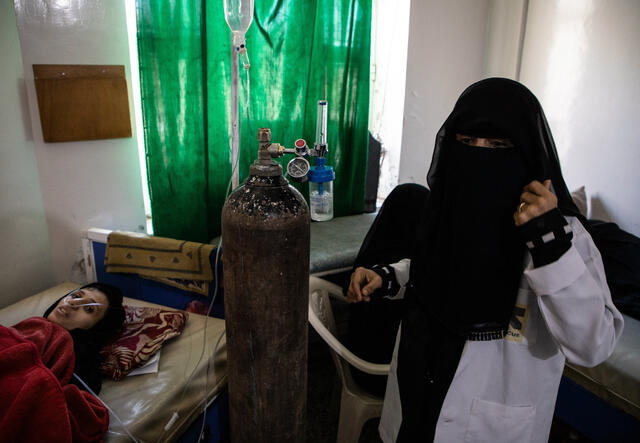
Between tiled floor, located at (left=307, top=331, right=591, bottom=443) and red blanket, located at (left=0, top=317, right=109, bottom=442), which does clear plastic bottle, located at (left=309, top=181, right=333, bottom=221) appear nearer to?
tiled floor, located at (left=307, top=331, right=591, bottom=443)

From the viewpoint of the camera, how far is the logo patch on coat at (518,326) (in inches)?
37.6

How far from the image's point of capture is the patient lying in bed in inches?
38.5

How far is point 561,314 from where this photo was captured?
81cm

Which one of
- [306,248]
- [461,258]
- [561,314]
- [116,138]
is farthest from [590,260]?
[116,138]

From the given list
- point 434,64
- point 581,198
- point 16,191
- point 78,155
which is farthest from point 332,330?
point 434,64

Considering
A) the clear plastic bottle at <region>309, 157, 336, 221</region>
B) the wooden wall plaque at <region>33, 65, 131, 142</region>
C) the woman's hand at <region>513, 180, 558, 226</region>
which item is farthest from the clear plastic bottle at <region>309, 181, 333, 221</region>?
the woman's hand at <region>513, 180, 558, 226</region>

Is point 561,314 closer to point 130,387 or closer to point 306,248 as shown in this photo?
point 306,248

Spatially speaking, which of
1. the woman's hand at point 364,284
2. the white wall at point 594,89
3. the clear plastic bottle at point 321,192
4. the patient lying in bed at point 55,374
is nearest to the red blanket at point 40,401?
the patient lying in bed at point 55,374

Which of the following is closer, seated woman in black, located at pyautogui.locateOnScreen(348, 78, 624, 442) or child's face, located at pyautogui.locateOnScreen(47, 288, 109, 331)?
seated woman in black, located at pyautogui.locateOnScreen(348, 78, 624, 442)

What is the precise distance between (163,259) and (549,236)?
1414 mm

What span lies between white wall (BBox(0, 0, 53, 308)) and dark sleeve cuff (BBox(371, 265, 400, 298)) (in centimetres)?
155

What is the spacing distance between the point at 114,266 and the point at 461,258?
4.84 ft

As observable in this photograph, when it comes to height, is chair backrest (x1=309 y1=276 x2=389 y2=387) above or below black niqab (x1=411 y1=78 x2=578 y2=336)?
Answer: below

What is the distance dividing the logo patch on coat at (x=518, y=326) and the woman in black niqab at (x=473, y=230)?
38 mm
